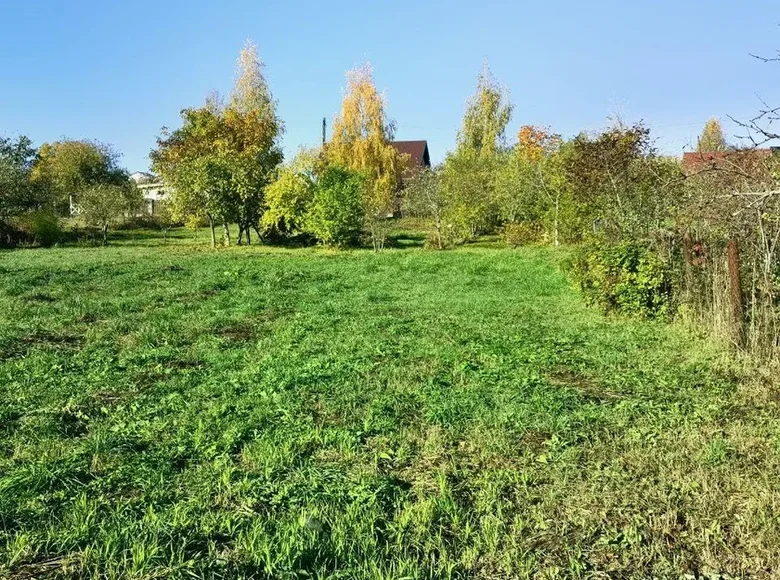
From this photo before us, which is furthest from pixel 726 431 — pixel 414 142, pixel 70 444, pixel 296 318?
pixel 414 142

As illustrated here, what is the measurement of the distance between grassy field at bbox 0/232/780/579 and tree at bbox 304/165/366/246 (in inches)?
585

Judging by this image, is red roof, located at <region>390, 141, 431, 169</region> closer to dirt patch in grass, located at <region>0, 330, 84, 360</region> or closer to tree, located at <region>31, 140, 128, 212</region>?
tree, located at <region>31, 140, 128, 212</region>

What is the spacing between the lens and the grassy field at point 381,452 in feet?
9.09

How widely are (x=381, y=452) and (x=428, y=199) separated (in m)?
22.5

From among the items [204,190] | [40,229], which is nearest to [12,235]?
[40,229]

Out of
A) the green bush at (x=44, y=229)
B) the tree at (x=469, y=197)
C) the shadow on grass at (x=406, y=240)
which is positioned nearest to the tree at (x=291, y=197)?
the shadow on grass at (x=406, y=240)

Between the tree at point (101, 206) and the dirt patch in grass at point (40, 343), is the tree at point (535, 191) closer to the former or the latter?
the tree at point (101, 206)

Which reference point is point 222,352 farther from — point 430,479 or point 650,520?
point 650,520

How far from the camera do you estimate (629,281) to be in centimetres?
831

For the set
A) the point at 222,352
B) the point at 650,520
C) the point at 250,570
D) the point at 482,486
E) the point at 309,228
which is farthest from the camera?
the point at 309,228

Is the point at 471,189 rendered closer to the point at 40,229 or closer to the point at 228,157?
the point at 228,157

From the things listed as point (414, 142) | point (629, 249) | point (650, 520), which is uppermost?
point (414, 142)

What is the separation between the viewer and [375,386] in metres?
5.34

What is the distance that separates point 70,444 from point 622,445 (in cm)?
371
